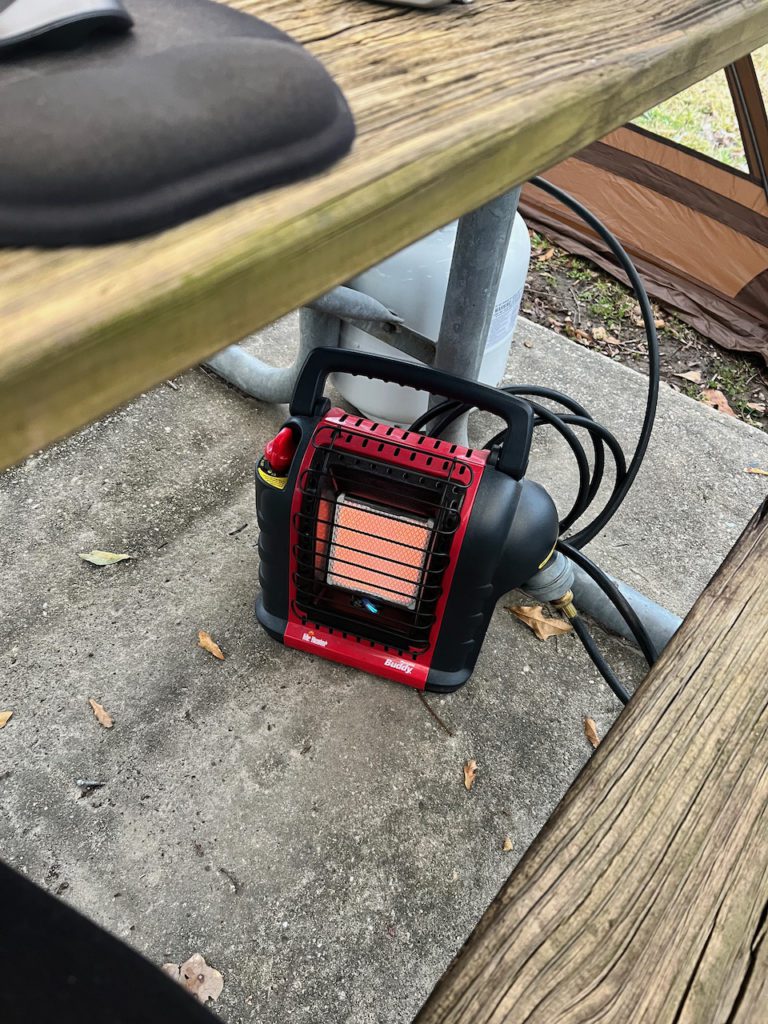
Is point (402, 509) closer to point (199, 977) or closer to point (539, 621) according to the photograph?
point (539, 621)

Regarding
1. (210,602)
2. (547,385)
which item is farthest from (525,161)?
(547,385)

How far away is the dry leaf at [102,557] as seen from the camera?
6.00 ft

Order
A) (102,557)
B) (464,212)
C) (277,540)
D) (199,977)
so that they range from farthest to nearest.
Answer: (102,557), (277,540), (199,977), (464,212)

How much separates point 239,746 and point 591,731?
0.77 meters

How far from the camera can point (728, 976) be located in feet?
1.65

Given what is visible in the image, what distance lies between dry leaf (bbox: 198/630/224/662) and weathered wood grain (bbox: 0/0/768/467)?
1.30 meters

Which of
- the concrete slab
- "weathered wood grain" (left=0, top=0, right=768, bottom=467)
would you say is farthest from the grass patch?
"weathered wood grain" (left=0, top=0, right=768, bottom=467)

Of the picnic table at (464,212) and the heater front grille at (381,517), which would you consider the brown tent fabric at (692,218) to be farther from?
the picnic table at (464,212)

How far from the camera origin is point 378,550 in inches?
55.4

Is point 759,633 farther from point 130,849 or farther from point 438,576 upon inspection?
point 130,849

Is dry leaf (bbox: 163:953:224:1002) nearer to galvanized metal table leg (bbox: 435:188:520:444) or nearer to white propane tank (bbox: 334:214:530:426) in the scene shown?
galvanized metal table leg (bbox: 435:188:520:444)

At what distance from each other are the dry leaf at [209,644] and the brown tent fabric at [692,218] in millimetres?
2612

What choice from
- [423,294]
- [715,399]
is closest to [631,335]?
[715,399]

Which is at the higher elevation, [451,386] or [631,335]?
[451,386]
